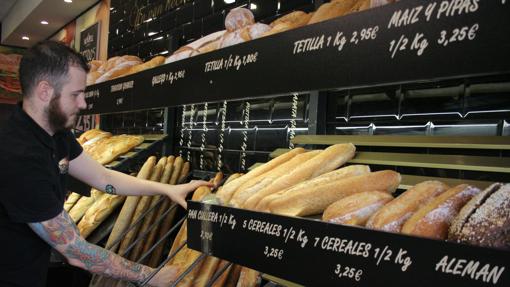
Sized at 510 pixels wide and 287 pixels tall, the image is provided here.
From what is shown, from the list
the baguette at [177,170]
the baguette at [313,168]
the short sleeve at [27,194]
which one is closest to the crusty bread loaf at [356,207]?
the baguette at [313,168]

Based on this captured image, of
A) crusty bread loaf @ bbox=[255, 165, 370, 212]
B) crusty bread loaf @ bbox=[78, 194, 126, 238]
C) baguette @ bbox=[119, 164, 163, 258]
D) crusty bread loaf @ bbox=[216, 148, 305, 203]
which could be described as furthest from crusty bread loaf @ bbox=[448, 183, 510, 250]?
crusty bread loaf @ bbox=[78, 194, 126, 238]

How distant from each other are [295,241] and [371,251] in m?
0.17

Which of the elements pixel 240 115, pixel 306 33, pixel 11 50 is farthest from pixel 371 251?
pixel 11 50

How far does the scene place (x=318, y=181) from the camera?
1.09 metres

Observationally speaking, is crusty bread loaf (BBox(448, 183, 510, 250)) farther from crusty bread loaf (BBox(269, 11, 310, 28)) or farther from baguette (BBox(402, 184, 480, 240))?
crusty bread loaf (BBox(269, 11, 310, 28))

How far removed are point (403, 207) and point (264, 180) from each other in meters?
0.44

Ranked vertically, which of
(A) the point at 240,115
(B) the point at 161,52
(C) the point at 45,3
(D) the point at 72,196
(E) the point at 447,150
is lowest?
(D) the point at 72,196

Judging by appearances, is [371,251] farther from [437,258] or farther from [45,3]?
[45,3]

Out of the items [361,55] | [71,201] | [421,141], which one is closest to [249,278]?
[421,141]

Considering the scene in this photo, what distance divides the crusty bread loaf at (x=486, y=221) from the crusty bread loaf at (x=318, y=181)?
37 centimetres

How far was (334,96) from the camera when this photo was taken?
61.6 inches

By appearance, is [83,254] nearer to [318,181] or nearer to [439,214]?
[318,181]

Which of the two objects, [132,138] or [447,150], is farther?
[132,138]

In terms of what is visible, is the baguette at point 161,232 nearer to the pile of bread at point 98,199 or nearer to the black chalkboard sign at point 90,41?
the pile of bread at point 98,199
